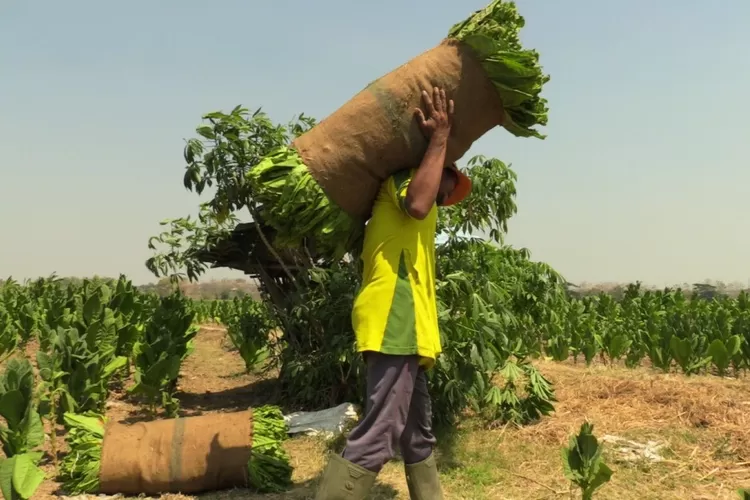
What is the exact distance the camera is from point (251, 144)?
493cm

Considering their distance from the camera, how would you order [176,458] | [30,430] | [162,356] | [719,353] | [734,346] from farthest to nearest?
[734,346] < [719,353] < [162,356] < [30,430] < [176,458]

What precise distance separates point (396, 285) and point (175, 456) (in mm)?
1673

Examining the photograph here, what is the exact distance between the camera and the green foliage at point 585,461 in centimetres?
287

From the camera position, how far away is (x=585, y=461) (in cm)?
289

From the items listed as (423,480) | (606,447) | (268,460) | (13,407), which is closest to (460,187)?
(423,480)

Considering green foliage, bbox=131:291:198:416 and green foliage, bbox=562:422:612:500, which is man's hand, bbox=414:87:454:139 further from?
green foliage, bbox=131:291:198:416

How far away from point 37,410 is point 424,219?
2.69 meters

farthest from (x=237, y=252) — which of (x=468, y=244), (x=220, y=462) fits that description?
(x=220, y=462)

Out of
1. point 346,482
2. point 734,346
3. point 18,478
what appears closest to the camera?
point 346,482

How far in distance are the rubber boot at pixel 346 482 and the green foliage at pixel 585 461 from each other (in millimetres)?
1024

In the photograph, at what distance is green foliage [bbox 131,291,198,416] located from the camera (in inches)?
203

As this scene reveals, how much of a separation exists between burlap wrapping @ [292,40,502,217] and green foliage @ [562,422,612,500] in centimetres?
152

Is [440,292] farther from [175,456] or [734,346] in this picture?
[734,346]

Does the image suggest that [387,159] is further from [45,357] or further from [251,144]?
[45,357]
